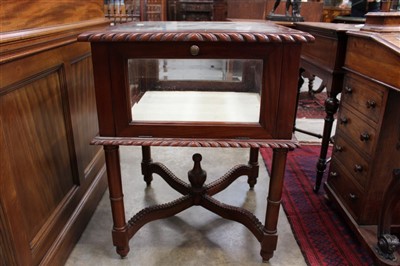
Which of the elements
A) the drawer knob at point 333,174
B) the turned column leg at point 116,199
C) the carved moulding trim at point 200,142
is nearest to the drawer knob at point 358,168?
the drawer knob at point 333,174

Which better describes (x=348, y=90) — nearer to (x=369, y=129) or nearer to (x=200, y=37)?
(x=369, y=129)

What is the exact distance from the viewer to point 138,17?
3.77m

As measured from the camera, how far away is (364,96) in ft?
4.67

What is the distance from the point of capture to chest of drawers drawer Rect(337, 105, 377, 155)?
138 cm

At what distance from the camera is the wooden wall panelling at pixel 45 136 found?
1.03 meters

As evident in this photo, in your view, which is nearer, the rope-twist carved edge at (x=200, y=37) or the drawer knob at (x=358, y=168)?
the rope-twist carved edge at (x=200, y=37)

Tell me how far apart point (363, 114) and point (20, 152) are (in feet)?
4.45

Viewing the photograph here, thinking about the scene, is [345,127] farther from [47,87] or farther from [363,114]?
[47,87]

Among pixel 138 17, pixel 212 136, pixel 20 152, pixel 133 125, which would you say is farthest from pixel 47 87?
pixel 138 17

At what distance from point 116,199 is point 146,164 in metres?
0.62

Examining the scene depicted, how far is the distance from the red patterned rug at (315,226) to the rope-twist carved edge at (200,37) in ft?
3.19

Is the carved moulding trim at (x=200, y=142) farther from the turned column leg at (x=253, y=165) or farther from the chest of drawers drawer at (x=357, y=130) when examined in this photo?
the turned column leg at (x=253, y=165)

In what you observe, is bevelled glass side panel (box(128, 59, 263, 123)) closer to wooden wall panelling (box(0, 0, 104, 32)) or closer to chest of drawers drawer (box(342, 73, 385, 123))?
Result: wooden wall panelling (box(0, 0, 104, 32))

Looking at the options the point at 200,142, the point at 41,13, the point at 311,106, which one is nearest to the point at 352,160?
the point at 200,142
